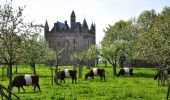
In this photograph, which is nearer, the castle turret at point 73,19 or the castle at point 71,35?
the castle at point 71,35

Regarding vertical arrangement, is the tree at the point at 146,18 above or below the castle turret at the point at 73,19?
below

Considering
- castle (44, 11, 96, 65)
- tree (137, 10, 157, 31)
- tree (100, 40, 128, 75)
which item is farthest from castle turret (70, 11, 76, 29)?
tree (100, 40, 128, 75)

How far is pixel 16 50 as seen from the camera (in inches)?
921

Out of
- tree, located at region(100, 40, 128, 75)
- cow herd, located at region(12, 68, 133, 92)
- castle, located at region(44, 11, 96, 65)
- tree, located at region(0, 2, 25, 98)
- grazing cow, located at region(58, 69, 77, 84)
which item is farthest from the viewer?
castle, located at region(44, 11, 96, 65)

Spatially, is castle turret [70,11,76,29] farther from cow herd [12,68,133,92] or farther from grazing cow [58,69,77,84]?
grazing cow [58,69,77,84]

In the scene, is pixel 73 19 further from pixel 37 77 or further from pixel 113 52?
pixel 37 77

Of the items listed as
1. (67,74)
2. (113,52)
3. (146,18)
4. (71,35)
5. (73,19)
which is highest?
(73,19)

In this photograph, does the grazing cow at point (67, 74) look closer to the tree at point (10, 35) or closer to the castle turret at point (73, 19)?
the tree at point (10, 35)

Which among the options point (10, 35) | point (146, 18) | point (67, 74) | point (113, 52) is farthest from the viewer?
point (146, 18)

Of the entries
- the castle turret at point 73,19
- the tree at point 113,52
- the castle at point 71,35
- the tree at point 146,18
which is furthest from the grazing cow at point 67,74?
the castle turret at point 73,19

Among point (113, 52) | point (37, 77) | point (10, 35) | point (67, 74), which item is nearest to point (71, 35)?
point (113, 52)

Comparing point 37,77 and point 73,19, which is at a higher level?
point 73,19

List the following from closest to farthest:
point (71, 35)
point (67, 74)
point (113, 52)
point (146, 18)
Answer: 1. point (67, 74)
2. point (113, 52)
3. point (146, 18)
4. point (71, 35)

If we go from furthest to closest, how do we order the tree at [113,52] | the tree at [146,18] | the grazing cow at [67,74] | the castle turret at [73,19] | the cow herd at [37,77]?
the castle turret at [73,19] < the tree at [146,18] < the tree at [113,52] < the grazing cow at [67,74] < the cow herd at [37,77]
